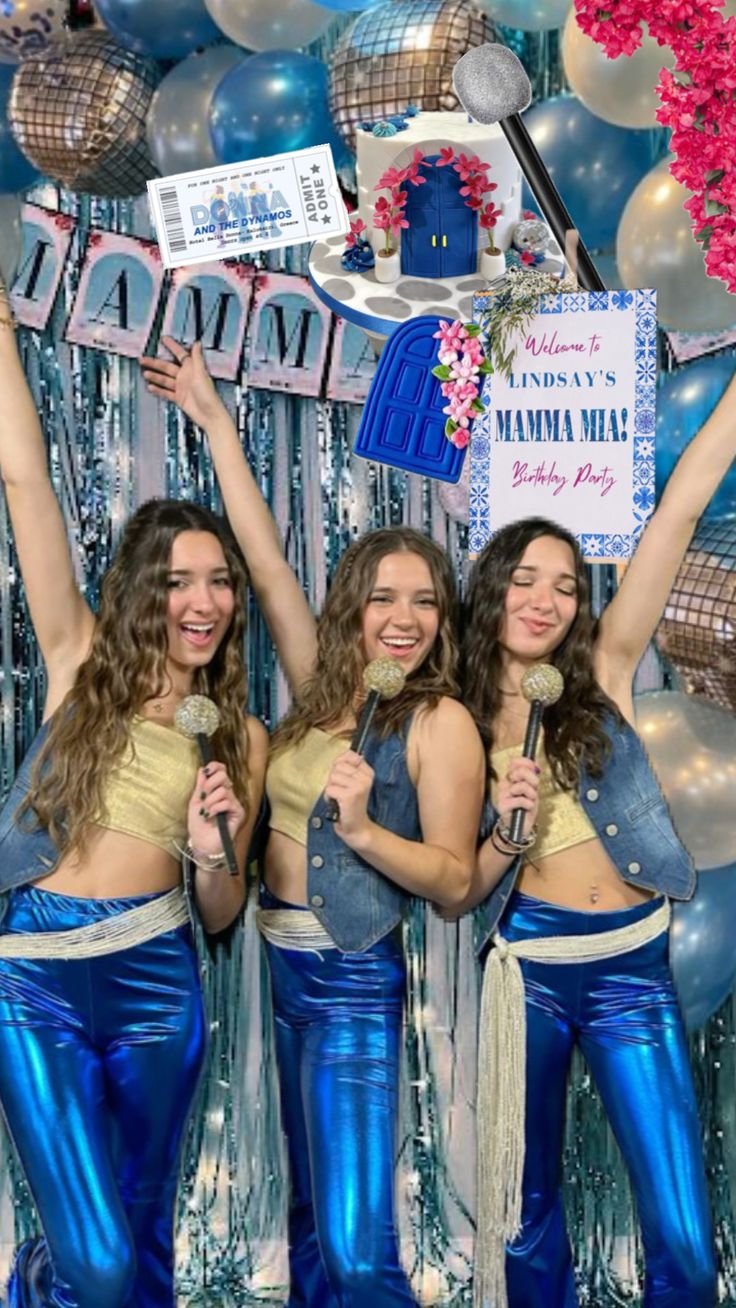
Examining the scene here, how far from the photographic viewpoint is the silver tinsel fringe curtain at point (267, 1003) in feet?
11.4

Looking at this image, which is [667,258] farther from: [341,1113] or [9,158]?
[341,1113]

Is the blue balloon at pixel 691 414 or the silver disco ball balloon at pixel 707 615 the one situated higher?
the blue balloon at pixel 691 414

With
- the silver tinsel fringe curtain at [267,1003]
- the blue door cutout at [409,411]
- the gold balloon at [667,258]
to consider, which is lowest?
the silver tinsel fringe curtain at [267,1003]

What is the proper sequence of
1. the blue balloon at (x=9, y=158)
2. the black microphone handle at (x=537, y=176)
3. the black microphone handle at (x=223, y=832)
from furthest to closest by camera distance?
the blue balloon at (x=9, y=158) → the black microphone handle at (x=537, y=176) → the black microphone handle at (x=223, y=832)

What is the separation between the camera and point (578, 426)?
3.11m

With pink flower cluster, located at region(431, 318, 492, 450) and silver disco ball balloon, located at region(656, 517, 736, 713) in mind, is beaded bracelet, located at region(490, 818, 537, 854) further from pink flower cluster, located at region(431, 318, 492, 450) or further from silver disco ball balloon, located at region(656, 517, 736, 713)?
pink flower cluster, located at region(431, 318, 492, 450)

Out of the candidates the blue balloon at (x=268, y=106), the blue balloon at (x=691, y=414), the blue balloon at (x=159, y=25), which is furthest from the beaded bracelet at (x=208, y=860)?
the blue balloon at (x=159, y=25)

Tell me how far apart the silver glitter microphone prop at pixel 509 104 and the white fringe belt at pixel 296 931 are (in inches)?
51.9

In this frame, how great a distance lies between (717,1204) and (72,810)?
1723 millimetres

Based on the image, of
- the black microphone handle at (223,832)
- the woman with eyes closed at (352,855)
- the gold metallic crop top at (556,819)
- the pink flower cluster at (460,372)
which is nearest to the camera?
the black microphone handle at (223,832)

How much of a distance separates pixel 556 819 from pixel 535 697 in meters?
0.35

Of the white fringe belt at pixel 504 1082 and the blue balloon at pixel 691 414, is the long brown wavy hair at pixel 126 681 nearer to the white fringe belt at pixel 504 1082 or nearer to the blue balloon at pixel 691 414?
the white fringe belt at pixel 504 1082

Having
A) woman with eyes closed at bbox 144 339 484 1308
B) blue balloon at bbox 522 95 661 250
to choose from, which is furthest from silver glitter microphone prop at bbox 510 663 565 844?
blue balloon at bbox 522 95 661 250

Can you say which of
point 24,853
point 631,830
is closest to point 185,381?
point 24,853
